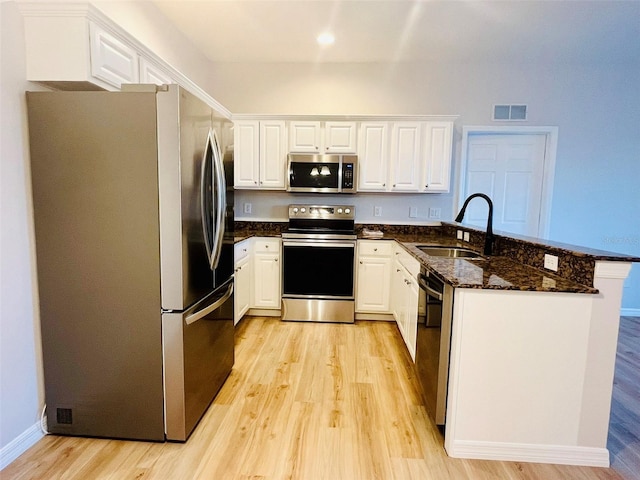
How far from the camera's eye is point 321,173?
368 cm

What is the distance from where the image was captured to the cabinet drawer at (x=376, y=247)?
3570 mm

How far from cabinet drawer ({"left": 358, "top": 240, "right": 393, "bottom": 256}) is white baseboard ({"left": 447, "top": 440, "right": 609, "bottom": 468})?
2.06m

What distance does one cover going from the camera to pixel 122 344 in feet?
5.65

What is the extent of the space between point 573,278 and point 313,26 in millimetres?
2805

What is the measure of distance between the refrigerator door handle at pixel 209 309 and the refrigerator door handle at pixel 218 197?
8.7 inches

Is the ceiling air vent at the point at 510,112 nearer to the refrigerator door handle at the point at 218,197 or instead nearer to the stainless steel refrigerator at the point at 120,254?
the refrigerator door handle at the point at 218,197

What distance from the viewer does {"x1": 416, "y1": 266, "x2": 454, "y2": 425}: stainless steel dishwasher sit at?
1729 mm

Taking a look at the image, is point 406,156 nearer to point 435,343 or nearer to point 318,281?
point 318,281

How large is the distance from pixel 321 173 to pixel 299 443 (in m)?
2.60

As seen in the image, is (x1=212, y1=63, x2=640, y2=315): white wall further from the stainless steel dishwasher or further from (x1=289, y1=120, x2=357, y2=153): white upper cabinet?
the stainless steel dishwasher

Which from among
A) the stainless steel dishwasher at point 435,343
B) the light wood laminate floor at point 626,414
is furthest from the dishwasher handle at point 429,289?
the light wood laminate floor at point 626,414

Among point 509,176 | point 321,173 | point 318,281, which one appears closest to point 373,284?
point 318,281

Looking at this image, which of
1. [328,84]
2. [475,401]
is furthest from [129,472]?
[328,84]

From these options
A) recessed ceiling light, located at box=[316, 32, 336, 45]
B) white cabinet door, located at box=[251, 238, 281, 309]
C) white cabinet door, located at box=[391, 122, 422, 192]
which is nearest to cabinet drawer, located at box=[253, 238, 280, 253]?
white cabinet door, located at box=[251, 238, 281, 309]
